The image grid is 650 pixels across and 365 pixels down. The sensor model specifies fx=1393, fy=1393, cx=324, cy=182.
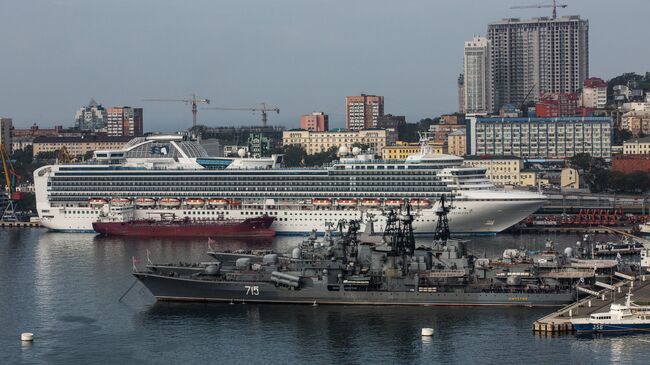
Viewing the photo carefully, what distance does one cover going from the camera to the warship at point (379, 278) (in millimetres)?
→ 45875

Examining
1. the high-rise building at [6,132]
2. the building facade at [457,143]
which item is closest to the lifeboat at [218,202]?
the building facade at [457,143]

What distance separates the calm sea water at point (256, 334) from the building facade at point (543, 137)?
6278 cm

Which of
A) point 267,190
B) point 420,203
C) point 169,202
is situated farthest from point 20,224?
point 420,203

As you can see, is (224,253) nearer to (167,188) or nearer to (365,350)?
(365,350)

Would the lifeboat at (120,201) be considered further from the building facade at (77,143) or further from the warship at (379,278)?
the building facade at (77,143)

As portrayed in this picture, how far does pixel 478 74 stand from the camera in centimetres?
15812

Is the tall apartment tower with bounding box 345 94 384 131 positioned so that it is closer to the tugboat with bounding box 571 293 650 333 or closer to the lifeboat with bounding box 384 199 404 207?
the lifeboat with bounding box 384 199 404 207

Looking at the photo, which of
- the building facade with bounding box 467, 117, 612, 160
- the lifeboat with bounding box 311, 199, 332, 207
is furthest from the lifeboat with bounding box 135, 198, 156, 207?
the building facade with bounding box 467, 117, 612, 160

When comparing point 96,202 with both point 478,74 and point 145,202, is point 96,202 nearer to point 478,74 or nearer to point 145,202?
point 145,202

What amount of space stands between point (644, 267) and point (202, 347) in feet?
57.8

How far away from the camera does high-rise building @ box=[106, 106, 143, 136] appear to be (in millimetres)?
150125

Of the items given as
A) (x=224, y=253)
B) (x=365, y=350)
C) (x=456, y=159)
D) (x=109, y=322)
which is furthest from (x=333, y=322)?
(x=456, y=159)

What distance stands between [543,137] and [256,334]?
71.6 meters

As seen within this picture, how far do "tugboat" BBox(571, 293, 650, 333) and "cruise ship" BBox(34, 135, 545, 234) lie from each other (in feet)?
89.1
